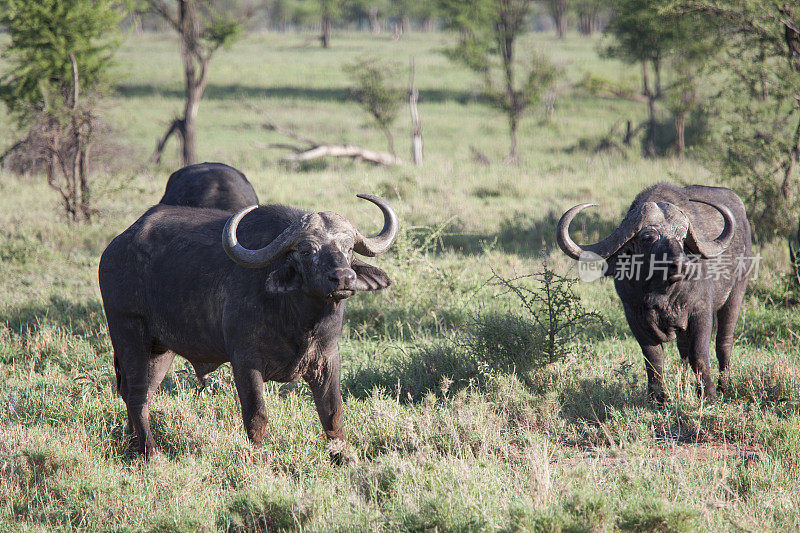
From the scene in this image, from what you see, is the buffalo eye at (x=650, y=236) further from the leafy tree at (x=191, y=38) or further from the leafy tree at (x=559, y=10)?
the leafy tree at (x=559, y=10)

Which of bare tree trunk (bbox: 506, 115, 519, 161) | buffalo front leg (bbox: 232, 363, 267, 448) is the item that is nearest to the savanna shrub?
buffalo front leg (bbox: 232, 363, 267, 448)

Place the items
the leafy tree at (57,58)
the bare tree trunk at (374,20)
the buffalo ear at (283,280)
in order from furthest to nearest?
the bare tree trunk at (374,20)
the leafy tree at (57,58)
the buffalo ear at (283,280)

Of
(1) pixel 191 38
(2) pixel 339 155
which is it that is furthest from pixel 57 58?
(2) pixel 339 155

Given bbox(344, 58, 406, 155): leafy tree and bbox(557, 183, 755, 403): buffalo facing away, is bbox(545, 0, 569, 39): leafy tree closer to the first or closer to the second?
bbox(344, 58, 406, 155): leafy tree

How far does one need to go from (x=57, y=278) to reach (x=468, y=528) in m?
7.92

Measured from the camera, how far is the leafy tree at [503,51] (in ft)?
86.5

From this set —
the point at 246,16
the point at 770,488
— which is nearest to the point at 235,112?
the point at 246,16

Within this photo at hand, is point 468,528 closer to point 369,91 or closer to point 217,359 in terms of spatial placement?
point 217,359

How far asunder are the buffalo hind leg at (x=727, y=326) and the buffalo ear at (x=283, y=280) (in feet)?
13.5

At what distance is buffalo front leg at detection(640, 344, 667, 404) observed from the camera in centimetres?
572

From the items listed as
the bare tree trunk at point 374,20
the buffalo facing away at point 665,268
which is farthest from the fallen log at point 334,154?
the bare tree trunk at point 374,20

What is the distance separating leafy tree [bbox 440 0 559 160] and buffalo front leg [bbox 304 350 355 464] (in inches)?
821

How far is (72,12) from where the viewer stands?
1493 centimetres

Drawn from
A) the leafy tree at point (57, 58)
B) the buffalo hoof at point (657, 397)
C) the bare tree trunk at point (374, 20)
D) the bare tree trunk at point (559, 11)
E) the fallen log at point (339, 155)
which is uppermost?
the bare tree trunk at point (374, 20)
